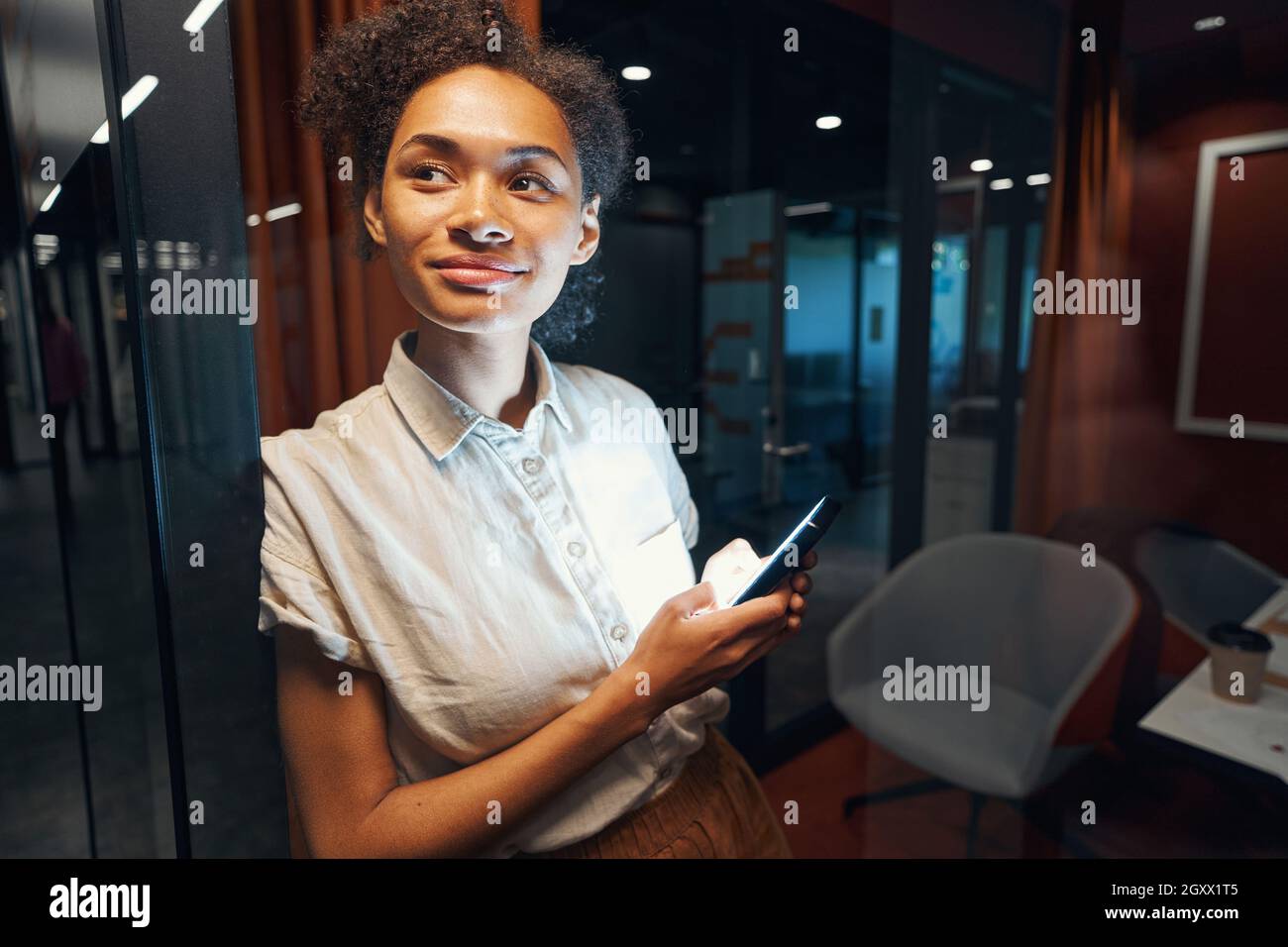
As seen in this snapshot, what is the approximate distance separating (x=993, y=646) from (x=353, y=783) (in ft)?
6.10

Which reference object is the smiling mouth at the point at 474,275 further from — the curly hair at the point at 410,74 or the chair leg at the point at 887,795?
the chair leg at the point at 887,795

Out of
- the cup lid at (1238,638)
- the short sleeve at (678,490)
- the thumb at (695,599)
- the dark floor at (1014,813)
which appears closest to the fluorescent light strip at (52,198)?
the short sleeve at (678,490)

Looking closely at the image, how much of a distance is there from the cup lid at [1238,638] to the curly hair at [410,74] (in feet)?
4.38

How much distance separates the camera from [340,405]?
775 mm

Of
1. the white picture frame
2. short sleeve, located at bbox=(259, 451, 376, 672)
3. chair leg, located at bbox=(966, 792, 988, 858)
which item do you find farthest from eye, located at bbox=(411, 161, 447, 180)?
chair leg, located at bbox=(966, 792, 988, 858)

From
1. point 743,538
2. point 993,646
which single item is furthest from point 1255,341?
point 743,538

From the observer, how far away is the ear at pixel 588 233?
31.2 inches

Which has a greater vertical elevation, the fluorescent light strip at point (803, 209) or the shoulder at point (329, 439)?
the fluorescent light strip at point (803, 209)

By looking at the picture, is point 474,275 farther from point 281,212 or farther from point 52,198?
point 52,198

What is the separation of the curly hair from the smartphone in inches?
14.9

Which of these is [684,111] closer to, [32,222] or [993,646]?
[32,222]

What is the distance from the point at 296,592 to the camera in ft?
2.22

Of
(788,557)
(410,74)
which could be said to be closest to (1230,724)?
(788,557)

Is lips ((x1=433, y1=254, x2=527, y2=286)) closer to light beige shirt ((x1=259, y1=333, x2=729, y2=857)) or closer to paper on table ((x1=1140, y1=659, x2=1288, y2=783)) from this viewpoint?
light beige shirt ((x1=259, y1=333, x2=729, y2=857))
